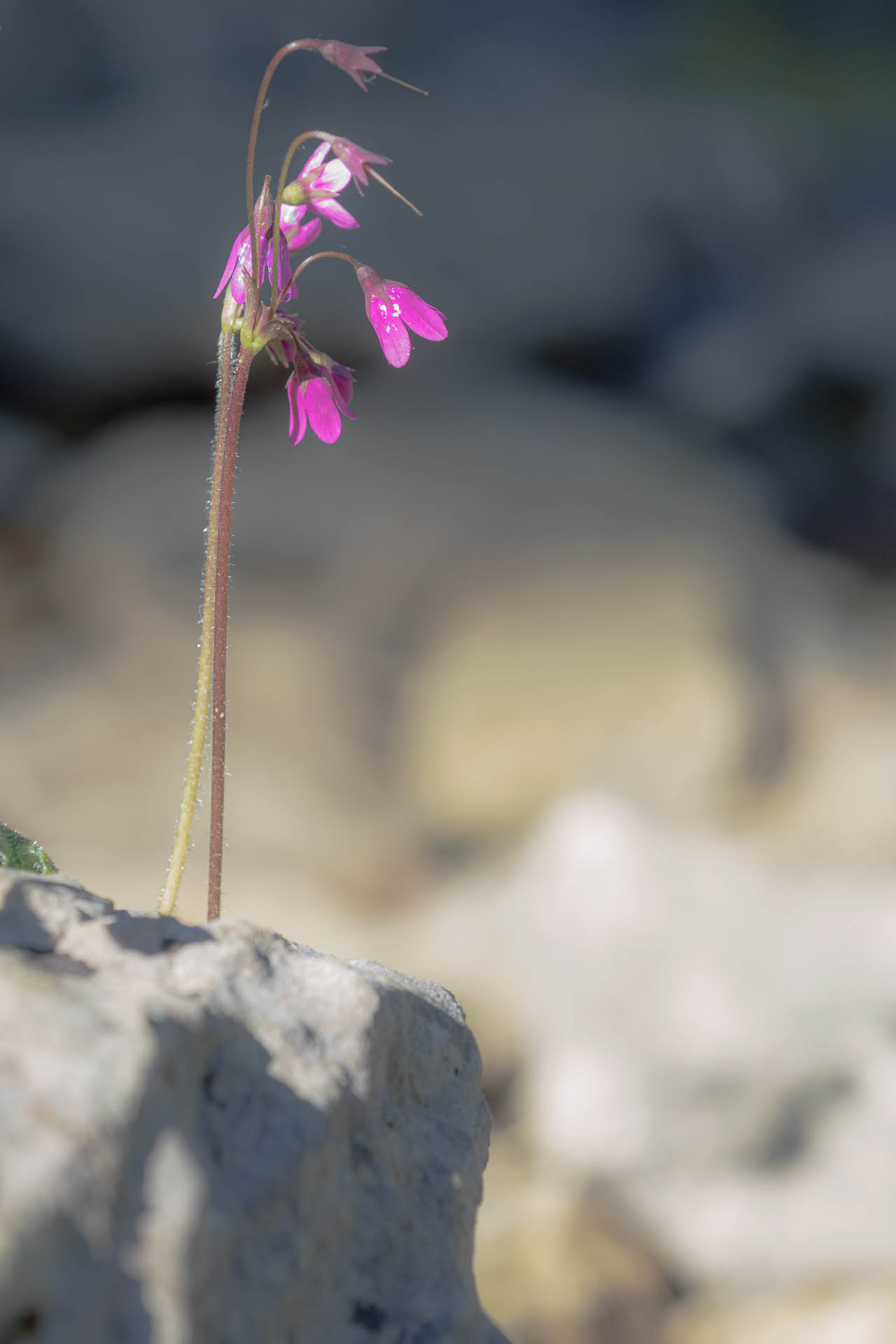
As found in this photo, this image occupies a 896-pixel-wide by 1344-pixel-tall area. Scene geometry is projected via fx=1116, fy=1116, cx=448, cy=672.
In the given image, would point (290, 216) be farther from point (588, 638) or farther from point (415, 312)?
point (588, 638)

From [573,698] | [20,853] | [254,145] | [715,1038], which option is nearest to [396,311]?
[254,145]

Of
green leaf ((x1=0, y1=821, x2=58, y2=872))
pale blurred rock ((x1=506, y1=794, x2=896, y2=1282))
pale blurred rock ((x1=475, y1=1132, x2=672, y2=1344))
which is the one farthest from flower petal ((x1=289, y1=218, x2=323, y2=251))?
pale blurred rock ((x1=506, y1=794, x2=896, y2=1282))

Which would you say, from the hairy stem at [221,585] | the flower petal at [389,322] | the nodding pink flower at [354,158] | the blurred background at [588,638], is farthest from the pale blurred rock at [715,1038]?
the nodding pink flower at [354,158]

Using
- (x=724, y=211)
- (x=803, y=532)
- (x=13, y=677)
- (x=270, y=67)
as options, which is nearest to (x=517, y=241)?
(x=724, y=211)

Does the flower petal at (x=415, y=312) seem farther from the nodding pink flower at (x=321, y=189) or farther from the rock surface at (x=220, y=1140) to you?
the rock surface at (x=220, y=1140)

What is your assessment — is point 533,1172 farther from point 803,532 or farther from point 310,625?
point 803,532
